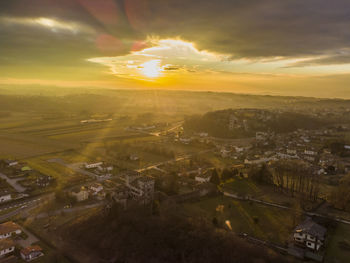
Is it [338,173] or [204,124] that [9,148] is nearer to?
[204,124]

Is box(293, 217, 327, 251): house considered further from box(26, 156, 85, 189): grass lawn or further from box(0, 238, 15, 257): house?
box(26, 156, 85, 189): grass lawn

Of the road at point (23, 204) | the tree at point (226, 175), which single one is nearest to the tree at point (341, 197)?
the tree at point (226, 175)

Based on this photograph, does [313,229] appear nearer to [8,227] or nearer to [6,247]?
[6,247]

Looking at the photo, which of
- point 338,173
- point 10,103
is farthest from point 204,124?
point 10,103

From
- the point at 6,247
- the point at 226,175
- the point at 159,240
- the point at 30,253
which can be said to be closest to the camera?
the point at 159,240

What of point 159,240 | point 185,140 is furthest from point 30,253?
point 185,140

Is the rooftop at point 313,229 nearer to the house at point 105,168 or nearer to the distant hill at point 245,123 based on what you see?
the house at point 105,168

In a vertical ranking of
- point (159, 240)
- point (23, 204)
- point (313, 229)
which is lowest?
point (23, 204)
